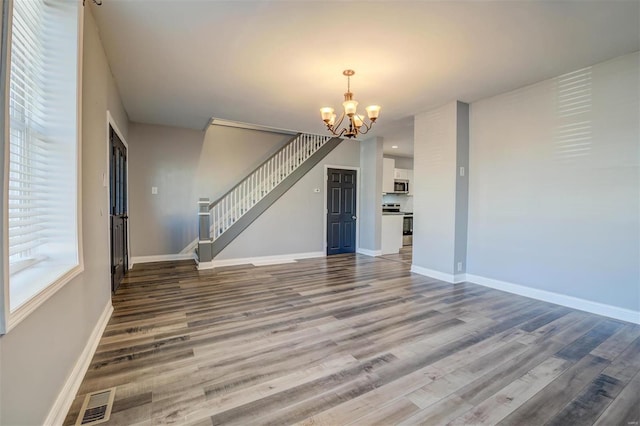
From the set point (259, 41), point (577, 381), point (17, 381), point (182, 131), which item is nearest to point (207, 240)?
point (182, 131)

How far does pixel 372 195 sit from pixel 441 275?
8.96 feet

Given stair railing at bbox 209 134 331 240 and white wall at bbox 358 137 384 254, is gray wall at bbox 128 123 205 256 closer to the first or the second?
stair railing at bbox 209 134 331 240

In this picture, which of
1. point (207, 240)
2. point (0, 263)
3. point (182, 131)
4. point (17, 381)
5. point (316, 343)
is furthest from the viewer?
point (182, 131)

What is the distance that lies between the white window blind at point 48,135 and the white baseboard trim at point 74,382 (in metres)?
0.68

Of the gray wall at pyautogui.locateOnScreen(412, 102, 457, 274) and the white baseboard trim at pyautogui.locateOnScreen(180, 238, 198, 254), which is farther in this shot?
the white baseboard trim at pyautogui.locateOnScreen(180, 238, 198, 254)

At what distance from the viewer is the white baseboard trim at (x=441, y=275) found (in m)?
4.45

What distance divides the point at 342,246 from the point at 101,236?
497 centimetres

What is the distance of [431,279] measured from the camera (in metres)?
4.62

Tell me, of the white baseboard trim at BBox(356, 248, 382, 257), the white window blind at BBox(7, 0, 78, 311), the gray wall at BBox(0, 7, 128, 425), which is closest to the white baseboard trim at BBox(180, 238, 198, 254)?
the gray wall at BBox(0, 7, 128, 425)

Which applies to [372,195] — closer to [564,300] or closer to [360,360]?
[564,300]

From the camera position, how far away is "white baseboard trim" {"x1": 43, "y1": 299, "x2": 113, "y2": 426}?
61.2 inches

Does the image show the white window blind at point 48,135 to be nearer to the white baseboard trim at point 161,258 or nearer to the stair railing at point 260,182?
the stair railing at point 260,182

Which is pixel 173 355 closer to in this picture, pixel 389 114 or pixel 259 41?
pixel 259 41

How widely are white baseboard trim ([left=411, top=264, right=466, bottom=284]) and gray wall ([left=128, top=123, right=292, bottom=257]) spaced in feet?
14.1
